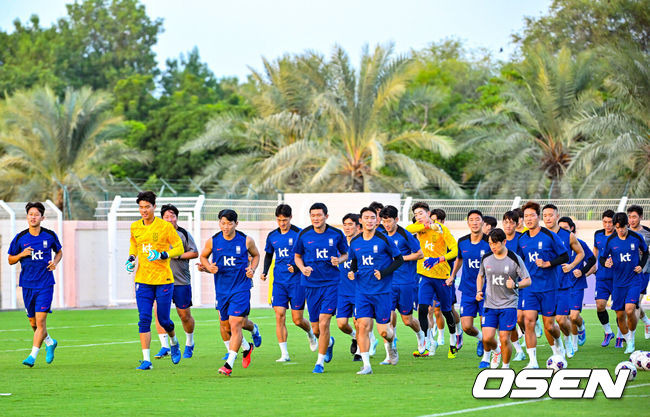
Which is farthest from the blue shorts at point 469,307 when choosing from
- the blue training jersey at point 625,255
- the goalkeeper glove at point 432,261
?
the blue training jersey at point 625,255

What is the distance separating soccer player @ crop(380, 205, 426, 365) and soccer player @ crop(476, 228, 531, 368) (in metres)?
1.50

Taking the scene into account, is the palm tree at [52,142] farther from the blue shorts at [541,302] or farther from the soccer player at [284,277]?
the blue shorts at [541,302]

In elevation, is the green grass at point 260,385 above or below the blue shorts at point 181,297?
below

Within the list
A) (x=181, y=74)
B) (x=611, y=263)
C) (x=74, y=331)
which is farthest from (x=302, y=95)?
(x=181, y=74)

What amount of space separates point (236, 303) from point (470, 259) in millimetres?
3679

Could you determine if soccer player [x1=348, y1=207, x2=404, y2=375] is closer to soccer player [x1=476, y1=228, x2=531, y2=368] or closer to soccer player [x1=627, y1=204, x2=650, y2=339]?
soccer player [x1=476, y1=228, x2=531, y2=368]

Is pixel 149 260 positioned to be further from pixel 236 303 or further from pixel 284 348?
pixel 284 348

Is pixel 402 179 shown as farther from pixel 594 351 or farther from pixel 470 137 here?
pixel 594 351

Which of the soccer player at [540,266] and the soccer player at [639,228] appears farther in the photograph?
the soccer player at [639,228]

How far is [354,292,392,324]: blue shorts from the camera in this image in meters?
13.1

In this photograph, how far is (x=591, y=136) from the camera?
116 feet

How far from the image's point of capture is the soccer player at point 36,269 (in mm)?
14336

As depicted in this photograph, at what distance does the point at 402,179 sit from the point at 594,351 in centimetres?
Result: 1989

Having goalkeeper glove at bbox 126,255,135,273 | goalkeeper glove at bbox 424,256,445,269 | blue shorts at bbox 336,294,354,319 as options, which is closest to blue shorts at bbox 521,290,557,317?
blue shorts at bbox 336,294,354,319
